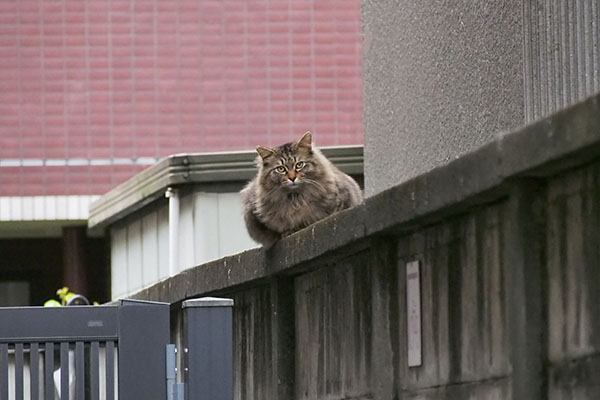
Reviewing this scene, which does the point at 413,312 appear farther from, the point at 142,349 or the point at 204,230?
the point at 204,230

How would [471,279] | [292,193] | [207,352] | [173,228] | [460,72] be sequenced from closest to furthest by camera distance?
[471,279] → [207,352] → [292,193] → [460,72] → [173,228]

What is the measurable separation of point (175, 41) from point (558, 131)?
19694 millimetres

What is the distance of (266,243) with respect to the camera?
32.3 feet

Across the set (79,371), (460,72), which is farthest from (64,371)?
(460,72)

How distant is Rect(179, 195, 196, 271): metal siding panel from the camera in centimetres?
1538

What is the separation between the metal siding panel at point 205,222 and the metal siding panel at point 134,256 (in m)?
2.51

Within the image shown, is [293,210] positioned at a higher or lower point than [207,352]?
higher

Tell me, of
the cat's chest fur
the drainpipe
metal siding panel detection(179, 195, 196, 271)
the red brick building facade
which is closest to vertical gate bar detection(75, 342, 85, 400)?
the cat's chest fur

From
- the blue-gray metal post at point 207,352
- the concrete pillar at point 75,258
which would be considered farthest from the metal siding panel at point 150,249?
the blue-gray metal post at point 207,352

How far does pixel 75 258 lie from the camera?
24359 millimetres

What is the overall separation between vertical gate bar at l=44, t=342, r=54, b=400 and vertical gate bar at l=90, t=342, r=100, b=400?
181 millimetres

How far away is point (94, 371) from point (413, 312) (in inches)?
60.8

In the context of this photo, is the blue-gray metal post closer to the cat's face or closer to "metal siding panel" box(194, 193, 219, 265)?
the cat's face

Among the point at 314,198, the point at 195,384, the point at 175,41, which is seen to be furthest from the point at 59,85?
the point at 195,384
